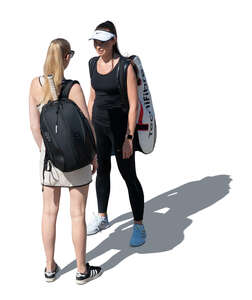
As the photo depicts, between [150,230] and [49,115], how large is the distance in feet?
7.32

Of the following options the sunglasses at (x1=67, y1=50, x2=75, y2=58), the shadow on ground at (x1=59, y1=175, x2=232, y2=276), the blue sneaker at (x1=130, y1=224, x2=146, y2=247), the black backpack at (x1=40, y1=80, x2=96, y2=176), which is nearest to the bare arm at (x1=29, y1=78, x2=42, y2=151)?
the black backpack at (x1=40, y1=80, x2=96, y2=176)

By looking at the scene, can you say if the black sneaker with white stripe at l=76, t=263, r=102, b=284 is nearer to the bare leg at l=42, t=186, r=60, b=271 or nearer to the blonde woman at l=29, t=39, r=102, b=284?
the blonde woman at l=29, t=39, r=102, b=284

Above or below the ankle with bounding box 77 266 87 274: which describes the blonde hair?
above

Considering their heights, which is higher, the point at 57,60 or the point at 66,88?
the point at 57,60

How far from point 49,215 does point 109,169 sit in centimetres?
128

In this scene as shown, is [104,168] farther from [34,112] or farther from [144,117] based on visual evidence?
[34,112]

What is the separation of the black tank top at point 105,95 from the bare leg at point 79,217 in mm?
1027

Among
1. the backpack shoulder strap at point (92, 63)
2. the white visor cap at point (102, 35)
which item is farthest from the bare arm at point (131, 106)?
the backpack shoulder strap at point (92, 63)

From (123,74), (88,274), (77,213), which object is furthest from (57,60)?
(88,274)

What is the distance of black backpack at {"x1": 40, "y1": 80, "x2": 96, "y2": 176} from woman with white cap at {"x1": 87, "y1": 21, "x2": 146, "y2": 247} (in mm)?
863

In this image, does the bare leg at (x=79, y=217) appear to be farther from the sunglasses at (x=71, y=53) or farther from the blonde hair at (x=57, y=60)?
the sunglasses at (x=71, y=53)

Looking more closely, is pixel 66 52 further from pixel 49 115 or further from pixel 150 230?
pixel 150 230

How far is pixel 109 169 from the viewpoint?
6254 mm

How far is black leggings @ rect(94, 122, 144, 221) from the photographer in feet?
19.2
